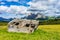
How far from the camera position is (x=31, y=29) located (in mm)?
30328

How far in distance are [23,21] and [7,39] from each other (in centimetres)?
1297

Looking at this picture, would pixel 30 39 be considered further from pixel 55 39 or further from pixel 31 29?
pixel 31 29

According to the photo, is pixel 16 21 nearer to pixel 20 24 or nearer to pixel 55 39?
pixel 20 24

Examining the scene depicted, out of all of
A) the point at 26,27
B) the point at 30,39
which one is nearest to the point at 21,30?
the point at 26,27

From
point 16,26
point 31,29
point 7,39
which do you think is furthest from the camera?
point 16,26

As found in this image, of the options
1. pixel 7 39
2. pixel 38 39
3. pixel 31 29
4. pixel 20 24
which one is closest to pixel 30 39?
pixel 38 39

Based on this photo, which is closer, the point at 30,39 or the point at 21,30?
the point at 30,39

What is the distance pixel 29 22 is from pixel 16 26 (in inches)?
95.1

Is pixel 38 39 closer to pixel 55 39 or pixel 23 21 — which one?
pixel 55 39

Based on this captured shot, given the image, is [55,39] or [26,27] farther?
[26,27]

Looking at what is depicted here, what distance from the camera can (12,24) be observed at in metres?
32.8

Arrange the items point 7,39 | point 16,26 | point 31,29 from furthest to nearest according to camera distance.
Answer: point 16,26 → point 31,29 → point 7,39

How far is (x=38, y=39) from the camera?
66.2 feet

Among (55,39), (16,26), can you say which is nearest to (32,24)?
(16,26)
